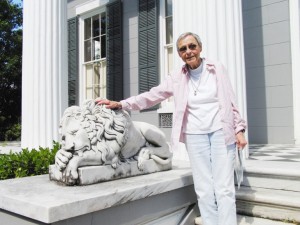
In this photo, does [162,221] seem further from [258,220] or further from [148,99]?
[148,99]

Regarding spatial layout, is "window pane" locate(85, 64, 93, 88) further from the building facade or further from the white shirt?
the white shirt

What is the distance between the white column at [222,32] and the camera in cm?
452

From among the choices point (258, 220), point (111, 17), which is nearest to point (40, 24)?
point (111, 17)

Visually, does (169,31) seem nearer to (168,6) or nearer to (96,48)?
(168,6)

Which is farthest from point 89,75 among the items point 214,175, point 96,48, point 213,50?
point 214,175

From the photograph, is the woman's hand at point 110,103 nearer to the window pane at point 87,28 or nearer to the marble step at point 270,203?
the marble step at point 270,203

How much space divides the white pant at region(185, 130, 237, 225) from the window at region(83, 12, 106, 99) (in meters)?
7.06

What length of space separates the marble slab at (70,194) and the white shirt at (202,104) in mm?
536

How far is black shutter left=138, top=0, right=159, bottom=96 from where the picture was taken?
7.74m

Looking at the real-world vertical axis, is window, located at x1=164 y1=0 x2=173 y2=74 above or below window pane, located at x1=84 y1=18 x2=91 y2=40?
below

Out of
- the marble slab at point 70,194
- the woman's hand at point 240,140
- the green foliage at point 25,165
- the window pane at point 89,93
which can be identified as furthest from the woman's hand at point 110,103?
the window pane at point 89,93

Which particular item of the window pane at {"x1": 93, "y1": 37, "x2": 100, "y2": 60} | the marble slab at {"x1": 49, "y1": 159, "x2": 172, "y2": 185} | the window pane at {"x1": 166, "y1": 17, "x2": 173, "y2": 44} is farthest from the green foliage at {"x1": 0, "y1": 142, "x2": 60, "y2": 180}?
the window pane at {"x1": 93, "y1": 37, "x2": 100, "y2": 60}

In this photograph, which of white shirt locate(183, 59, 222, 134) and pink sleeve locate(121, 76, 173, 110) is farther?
pink sleeve locate(121, 76, 173, 110)

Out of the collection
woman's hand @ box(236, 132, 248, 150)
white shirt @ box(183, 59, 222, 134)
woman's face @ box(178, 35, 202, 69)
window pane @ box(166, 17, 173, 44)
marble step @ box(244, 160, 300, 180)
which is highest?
window pane @ box(166, 17, 173, 44)
